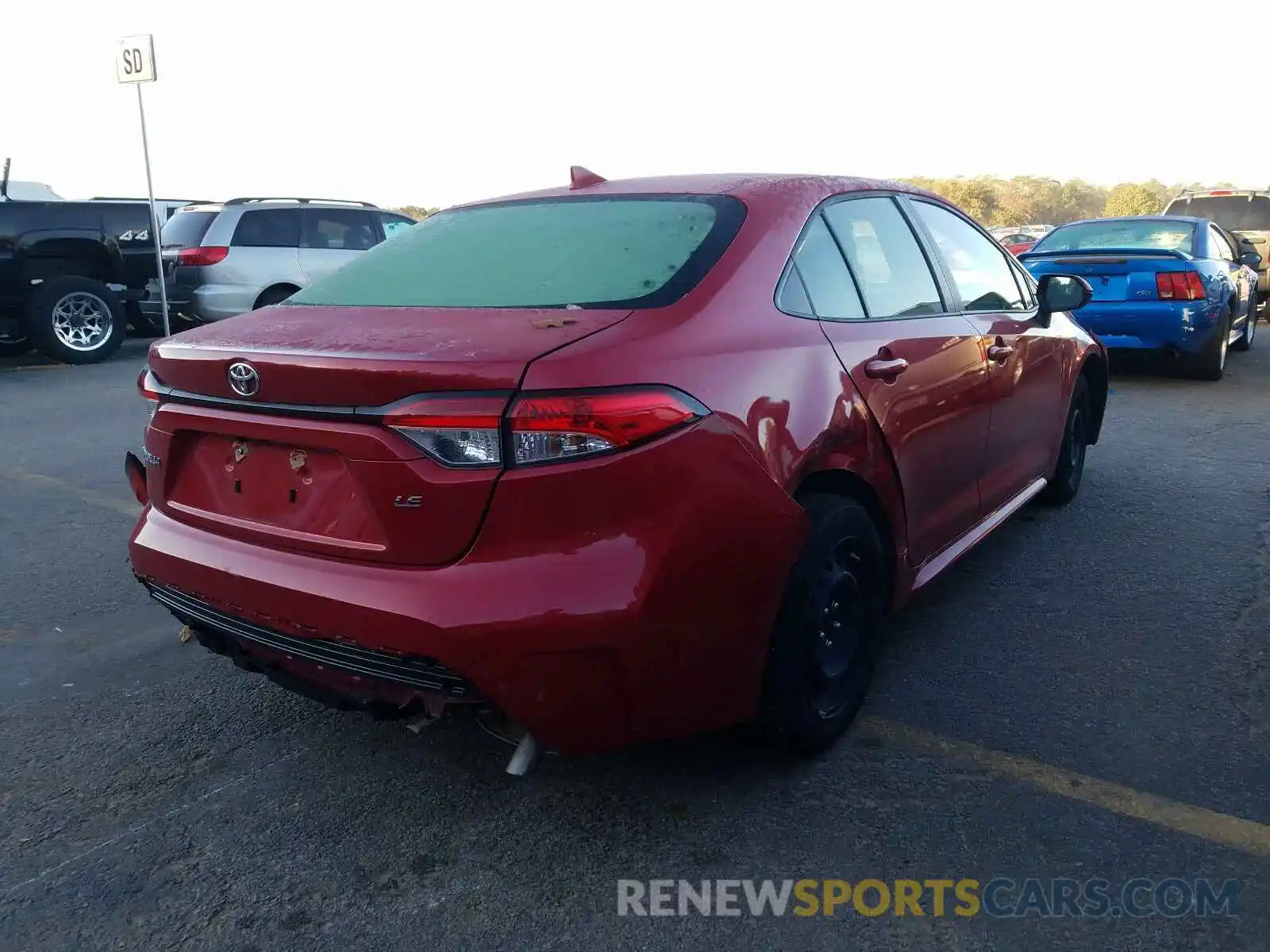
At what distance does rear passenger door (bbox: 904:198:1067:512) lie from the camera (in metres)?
3.82

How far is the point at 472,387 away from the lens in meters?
2.16

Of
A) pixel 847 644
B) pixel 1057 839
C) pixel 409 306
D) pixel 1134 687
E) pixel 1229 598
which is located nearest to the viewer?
pixel 1057 839

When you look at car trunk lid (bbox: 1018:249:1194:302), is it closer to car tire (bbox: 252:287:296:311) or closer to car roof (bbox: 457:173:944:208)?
car roof (bbox: 457:173:944:208)

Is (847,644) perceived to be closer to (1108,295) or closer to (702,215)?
(702,215)

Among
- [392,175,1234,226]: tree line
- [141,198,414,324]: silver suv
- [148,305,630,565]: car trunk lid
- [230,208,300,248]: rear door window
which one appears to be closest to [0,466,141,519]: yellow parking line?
[148,305,630,565]: car trunk lid

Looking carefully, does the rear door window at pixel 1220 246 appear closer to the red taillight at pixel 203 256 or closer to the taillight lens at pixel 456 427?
the taillight lens at pixel 456 427

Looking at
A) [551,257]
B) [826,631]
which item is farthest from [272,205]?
[826,631]

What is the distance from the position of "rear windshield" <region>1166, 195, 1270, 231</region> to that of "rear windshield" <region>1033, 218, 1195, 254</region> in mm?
5821

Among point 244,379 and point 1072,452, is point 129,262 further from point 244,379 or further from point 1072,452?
point 244,379

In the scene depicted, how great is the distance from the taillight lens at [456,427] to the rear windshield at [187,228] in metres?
9.82

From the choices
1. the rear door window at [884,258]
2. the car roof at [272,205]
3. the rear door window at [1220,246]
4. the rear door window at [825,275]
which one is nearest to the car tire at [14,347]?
the car roof at [272,205]

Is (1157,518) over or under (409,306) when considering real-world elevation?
under

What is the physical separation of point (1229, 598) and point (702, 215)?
8.67 feet

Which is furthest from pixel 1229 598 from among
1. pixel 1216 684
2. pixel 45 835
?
pixel 45 835
